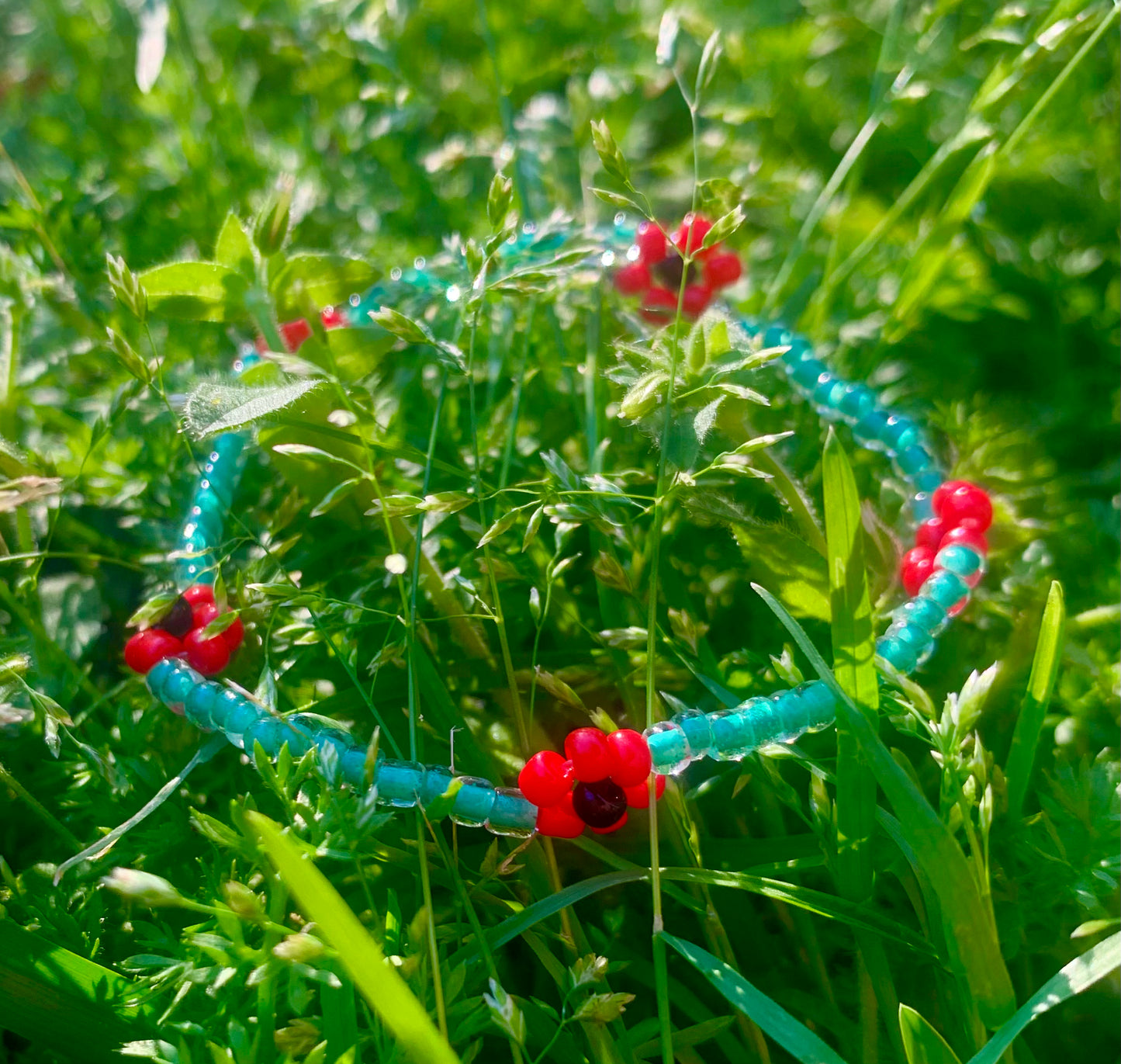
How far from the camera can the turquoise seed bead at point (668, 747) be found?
2.03 ft

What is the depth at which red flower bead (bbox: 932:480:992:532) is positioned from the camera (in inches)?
32.6

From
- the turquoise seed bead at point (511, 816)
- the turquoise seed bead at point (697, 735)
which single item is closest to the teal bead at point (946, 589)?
the turquoise seed bead at point (697, 735)

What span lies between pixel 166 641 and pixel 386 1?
2.71ft

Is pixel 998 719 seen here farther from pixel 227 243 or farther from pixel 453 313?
pixel 227 243

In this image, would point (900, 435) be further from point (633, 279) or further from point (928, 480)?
point (633, 279)

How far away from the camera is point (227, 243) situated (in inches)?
30.0

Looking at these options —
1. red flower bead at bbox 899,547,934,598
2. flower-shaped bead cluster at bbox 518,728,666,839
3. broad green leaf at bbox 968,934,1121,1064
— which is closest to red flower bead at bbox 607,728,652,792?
flower-shaped bead cluster at bbox 518,728,666,839

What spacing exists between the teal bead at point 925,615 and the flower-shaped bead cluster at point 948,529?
8cm

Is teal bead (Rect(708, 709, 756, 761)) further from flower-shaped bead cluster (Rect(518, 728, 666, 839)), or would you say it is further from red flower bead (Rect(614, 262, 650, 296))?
red flower bead (Rect(614, 262, 650, 296))

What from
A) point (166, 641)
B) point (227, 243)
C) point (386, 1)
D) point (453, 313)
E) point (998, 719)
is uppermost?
point (386, 1)

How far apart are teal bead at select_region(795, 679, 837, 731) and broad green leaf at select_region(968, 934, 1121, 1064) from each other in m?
0.18

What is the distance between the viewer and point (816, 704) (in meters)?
0.63

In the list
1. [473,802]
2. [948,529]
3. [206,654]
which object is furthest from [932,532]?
[206,654]

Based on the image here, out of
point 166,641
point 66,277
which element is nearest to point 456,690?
point 166,641
